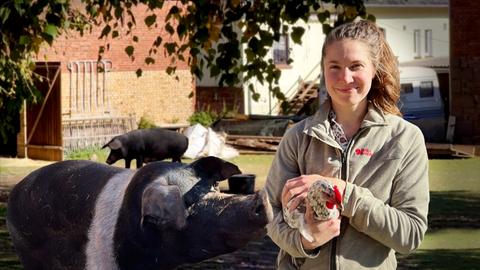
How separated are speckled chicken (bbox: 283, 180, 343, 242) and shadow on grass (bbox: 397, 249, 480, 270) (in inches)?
279

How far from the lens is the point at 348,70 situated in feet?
12.3

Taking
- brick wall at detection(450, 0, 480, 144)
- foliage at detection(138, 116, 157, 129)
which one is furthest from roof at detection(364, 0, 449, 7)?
brick wall at detection(450, 0, 480, 144)

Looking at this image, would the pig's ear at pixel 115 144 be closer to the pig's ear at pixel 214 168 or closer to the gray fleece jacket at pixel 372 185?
the gray fleece jacket at pixel 372 185

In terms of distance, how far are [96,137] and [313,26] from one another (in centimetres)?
1288

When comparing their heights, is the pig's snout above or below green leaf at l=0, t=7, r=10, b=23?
below

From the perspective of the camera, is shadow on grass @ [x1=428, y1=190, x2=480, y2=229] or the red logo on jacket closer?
the red logo on jacket

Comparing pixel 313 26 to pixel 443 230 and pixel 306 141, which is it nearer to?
pixel 443 230

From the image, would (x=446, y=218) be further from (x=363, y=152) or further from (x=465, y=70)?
(x=465, y=70)

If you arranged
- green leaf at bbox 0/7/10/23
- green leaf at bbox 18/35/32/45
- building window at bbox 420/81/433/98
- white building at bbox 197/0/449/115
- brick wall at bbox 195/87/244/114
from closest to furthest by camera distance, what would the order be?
green leaf at bbox 0/7/10/23 → green leaf at bbox 18/35/32/45 → building window at bbox 420/81/433/98 → brick wall at bbox 195/87/244/114 → white building at bbox 197/0/449/115

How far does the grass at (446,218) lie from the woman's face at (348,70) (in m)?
6.98

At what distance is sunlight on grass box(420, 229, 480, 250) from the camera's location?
11985 millimetres

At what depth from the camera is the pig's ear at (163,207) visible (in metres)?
3.10

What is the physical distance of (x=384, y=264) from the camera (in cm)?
387

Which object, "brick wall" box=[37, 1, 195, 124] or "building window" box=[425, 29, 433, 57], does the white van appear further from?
"building window" box=[425, 29, 433, 57]
